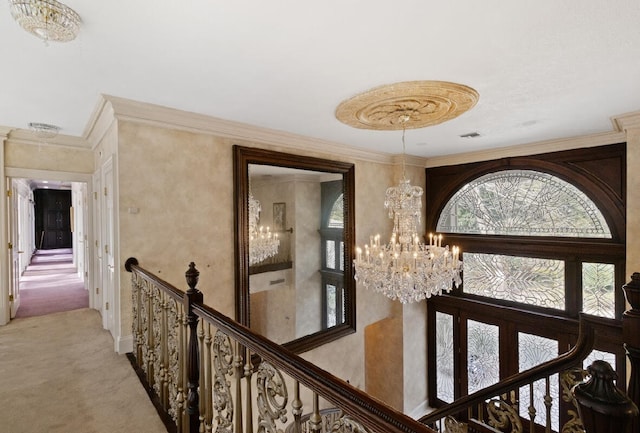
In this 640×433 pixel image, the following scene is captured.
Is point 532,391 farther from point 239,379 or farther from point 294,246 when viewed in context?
point 294,246

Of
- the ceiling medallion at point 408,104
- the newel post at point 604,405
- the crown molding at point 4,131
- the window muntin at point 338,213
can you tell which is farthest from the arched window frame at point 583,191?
the crown molding at point 4,131

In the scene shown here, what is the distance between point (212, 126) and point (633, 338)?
3614 mm

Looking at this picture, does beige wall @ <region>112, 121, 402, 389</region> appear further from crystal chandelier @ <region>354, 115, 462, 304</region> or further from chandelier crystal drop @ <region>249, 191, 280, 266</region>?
crystal chandelier @ <region>354, 115, 462, 304</region>

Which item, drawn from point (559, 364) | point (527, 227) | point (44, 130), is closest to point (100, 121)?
point (44, 130)

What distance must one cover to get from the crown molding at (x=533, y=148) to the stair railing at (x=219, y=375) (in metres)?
4.62

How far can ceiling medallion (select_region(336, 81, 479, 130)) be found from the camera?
254 centimetres

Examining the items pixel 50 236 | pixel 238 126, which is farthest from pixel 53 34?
pixel 50 236

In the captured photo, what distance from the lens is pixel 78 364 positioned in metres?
2.88

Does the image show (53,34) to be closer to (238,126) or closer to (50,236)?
(238,126)

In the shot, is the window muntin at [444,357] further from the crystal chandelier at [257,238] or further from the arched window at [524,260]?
the crystal chandelier at [257,238]

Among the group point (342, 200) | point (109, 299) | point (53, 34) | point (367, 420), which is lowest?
point (109, 299)

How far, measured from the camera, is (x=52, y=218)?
12805mm

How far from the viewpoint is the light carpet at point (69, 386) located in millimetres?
2064

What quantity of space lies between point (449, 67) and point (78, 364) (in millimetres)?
4085
